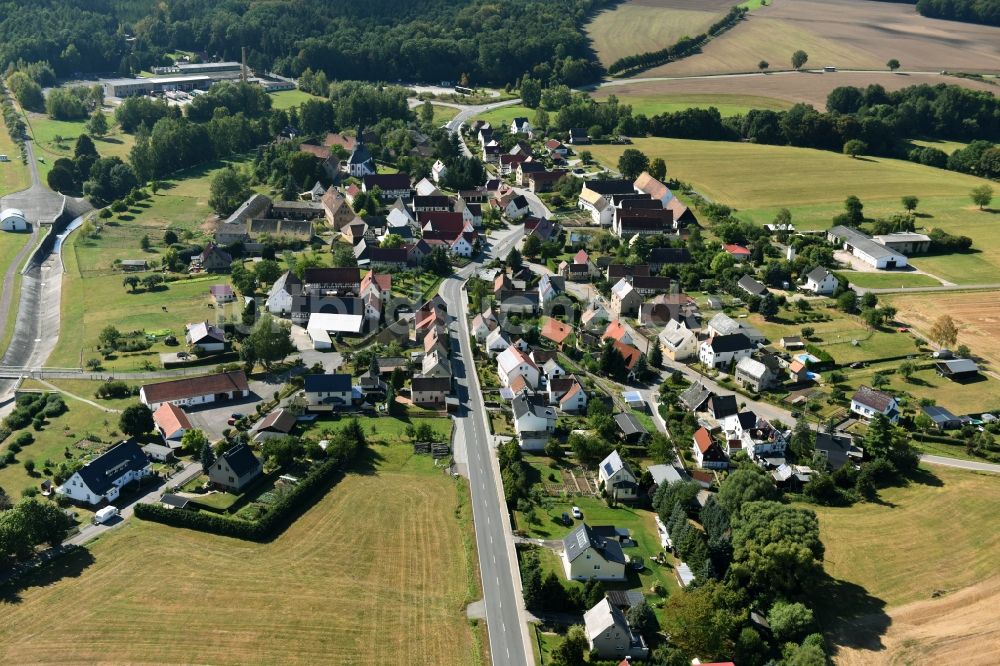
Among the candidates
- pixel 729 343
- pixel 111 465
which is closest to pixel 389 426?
pixel 111 465

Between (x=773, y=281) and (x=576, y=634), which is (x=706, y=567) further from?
(x=773, y=281)

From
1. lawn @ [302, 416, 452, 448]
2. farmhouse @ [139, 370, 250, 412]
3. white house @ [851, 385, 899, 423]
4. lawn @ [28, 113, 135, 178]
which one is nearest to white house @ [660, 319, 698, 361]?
white house @ [851, 385, 899, 423]

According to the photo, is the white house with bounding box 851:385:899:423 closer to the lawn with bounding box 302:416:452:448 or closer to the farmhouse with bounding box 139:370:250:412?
the lawn with bounding box 302:416:452:448

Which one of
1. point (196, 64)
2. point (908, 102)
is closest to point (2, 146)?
→ point (196, 64)

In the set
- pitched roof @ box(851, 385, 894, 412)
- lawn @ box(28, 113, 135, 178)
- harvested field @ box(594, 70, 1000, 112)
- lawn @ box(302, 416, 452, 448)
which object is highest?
harvested field @ box(594, 70, 1000, 112)

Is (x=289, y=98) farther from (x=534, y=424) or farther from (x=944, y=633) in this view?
(x=944, y=633)

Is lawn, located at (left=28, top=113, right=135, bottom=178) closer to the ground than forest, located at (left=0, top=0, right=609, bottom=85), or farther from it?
closer to the ground
